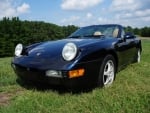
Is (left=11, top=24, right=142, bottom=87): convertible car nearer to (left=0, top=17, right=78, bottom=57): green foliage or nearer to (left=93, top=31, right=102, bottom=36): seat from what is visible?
(left=93, top=31, right=102, bottom=36): seat

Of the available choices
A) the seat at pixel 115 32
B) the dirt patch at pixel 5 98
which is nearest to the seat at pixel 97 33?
the seat at pixel 115 32

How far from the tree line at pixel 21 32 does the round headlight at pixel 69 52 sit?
24342mm

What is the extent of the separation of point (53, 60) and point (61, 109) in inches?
37.3

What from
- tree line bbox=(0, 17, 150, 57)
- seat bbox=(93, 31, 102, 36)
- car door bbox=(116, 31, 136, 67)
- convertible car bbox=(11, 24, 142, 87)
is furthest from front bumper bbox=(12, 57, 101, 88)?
tree line bbox=(0, 17, 150, 57)

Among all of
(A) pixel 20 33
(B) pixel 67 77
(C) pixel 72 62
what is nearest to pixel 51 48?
(C) pixel 72 62

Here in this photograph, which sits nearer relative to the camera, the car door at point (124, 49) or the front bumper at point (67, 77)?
the front bumper at point (67, 77)

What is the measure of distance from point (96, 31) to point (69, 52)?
6.22 feet

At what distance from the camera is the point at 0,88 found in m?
5.14

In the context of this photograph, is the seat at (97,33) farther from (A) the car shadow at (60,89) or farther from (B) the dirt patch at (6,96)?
(B) the dirt patch at (6,96)

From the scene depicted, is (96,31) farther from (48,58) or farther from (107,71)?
(48,58)

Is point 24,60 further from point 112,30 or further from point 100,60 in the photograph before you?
point 112,30

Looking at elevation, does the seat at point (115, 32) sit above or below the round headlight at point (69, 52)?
above

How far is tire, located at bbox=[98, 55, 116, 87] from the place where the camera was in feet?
15.5

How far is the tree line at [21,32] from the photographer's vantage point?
93.5 feet
